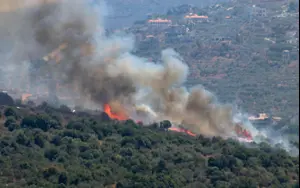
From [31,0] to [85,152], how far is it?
18.2 m

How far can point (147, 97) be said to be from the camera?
9462cm

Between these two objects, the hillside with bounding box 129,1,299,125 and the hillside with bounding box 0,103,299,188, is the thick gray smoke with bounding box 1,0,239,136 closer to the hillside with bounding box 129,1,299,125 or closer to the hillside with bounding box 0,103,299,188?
the hillside with bounding box 0,103,299,188

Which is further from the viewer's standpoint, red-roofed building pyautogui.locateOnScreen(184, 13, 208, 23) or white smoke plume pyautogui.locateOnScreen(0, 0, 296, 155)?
red-roofed building pyautogui.locateOnScreen(184, 13, 208, 23)

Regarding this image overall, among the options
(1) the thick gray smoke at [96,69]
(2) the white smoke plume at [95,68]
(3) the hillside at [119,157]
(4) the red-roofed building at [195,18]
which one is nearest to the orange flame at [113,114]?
(2) the white smoke plume at [95,68]

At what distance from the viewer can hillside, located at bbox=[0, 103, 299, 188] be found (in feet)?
232

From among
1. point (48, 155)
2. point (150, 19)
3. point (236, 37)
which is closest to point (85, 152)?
Result: point (48, 155)

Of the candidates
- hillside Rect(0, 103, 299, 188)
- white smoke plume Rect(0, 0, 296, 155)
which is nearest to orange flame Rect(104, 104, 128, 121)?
white smoke plume Rect(0, 0, 296, 155)

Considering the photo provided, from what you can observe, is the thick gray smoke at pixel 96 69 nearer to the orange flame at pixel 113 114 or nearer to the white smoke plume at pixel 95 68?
the white smoke plume at pixel 95 68

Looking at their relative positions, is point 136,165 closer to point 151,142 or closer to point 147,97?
point 151,142

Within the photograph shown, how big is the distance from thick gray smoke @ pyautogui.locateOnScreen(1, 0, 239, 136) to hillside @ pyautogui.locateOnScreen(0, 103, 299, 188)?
10.4ft

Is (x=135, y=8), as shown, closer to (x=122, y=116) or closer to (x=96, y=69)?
(x=122, y=116)

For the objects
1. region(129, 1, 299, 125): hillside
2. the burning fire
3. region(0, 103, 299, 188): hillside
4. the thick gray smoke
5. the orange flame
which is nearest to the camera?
region(0, 103, 299, 188): hillside

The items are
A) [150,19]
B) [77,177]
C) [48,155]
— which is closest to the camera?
[77,177]

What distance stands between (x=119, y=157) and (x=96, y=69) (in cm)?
1717
